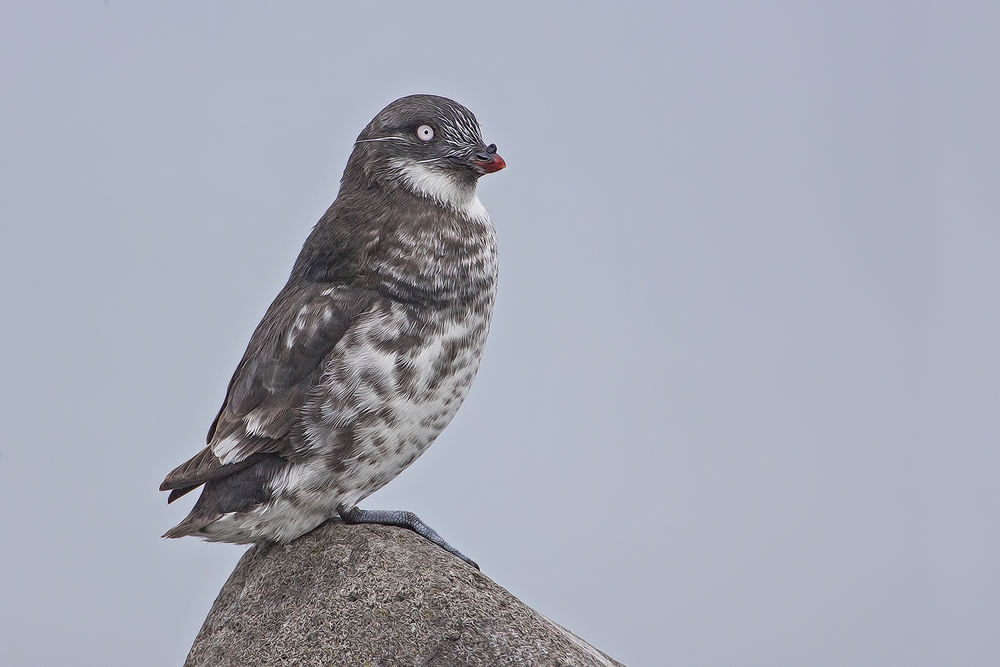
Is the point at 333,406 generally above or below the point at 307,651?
above

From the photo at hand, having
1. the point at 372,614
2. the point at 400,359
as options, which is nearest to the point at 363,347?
the point at 400,359

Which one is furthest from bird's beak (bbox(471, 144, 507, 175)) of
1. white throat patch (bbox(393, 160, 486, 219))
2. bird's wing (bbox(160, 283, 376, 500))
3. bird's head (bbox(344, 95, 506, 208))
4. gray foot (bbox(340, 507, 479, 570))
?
gray foot (bbox(340, 507, 479, 570))

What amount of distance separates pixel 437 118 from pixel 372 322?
2.73 ft

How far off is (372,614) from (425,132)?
6.05 ft

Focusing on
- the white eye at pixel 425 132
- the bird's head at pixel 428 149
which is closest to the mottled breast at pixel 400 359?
the bird's head at pixel 428 149

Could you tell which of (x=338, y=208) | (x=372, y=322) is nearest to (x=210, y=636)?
(x=372, y=322)

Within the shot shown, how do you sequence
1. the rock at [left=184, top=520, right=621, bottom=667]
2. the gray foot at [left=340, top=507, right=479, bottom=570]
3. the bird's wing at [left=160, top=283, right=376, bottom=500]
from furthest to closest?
1. the gray foot at [left=340, top=507, right=479, bottom=570]
2. the bird's wing at [left=160, top=283, right=376, bottom=500]
3. the rock at [left=184, top=520, right=621, bottom=667]

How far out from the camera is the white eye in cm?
457

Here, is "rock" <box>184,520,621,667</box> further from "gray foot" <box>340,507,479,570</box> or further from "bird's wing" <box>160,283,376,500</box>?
"bird's wing" <box>160,283,376,500</box>

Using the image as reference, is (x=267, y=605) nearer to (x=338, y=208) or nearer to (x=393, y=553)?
(x=393, y=553)

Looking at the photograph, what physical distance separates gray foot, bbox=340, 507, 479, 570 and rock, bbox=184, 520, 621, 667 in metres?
0.04

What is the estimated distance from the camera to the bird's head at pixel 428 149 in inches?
180

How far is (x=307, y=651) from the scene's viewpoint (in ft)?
14.3

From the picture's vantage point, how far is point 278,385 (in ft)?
14.8
